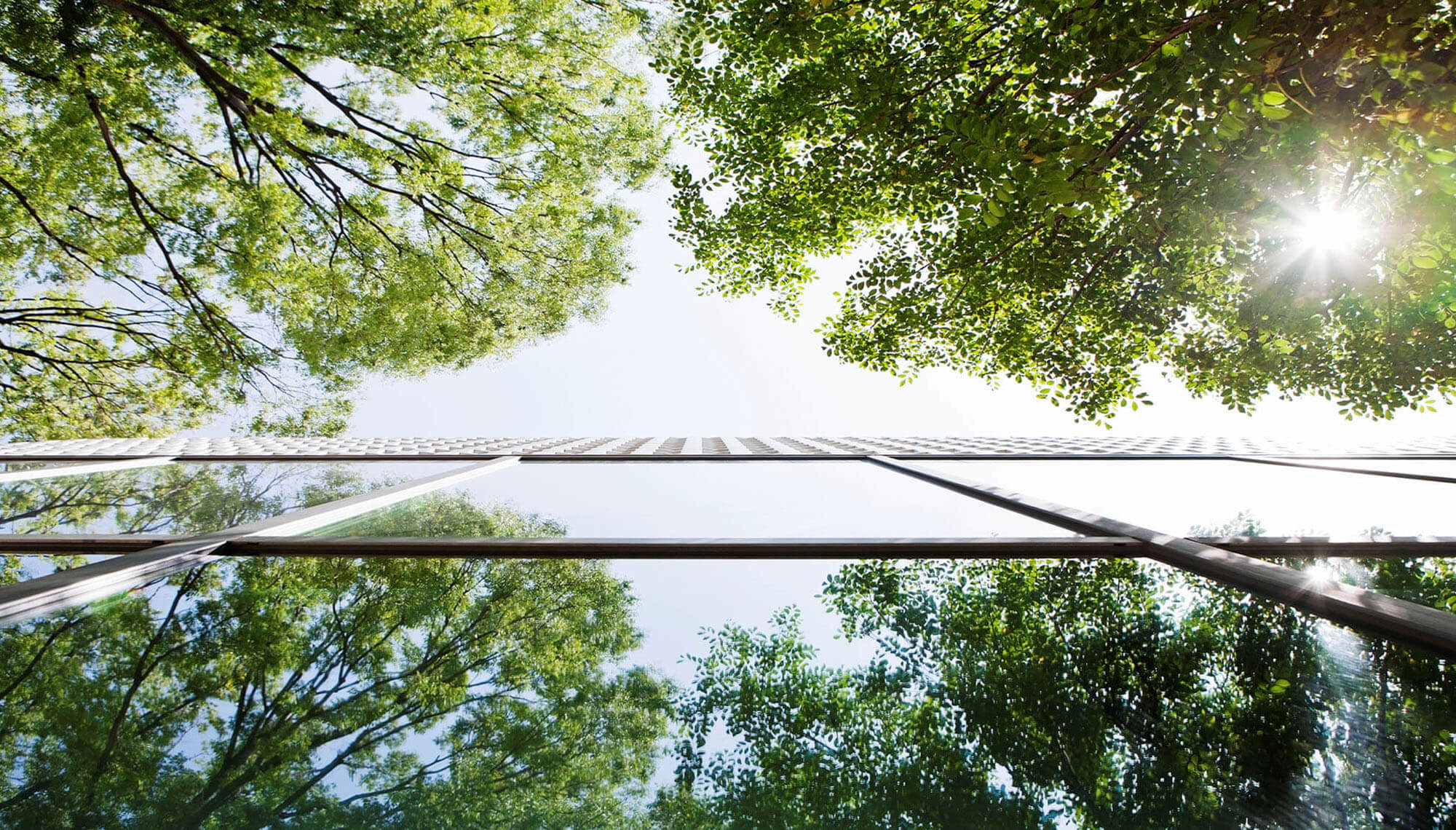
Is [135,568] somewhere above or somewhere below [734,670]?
above

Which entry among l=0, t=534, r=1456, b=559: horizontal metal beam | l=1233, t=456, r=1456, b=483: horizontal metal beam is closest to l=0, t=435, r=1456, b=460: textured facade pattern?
l=1233, t=456, r=1456, b=483: horizontal metal beam

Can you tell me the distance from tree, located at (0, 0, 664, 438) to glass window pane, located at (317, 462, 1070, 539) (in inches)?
302

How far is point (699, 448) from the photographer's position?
6.63 metres

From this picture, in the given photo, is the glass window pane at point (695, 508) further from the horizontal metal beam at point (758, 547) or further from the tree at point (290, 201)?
the tree at point (290, 201)

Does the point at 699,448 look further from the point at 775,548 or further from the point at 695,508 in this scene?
the point at 775,548

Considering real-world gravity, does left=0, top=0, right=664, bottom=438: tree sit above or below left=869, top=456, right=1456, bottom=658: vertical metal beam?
above

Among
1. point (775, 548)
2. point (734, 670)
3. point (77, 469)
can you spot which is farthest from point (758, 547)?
point (77, 469)

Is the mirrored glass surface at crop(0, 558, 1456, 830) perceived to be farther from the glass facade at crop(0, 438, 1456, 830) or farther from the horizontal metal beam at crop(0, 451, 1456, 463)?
the horizontal metal beam at crop(0, 451, 1456, 463)

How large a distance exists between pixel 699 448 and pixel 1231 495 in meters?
4.45

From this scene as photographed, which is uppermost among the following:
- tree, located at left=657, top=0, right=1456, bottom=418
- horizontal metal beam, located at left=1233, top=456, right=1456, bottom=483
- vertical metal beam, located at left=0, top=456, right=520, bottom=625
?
tree, located at left=657, top=0, right=1456, bottom=418

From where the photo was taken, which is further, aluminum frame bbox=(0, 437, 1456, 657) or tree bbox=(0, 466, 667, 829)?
aluminum frame bbox=(0, 437, 1456, 657)

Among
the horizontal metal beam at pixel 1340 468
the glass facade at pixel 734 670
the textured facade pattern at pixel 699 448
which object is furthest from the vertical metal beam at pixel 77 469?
the horizontal metal beam at pixel 1340 468

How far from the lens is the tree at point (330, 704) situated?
156 centimetres

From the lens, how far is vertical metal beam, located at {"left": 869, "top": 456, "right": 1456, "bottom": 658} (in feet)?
5.54
